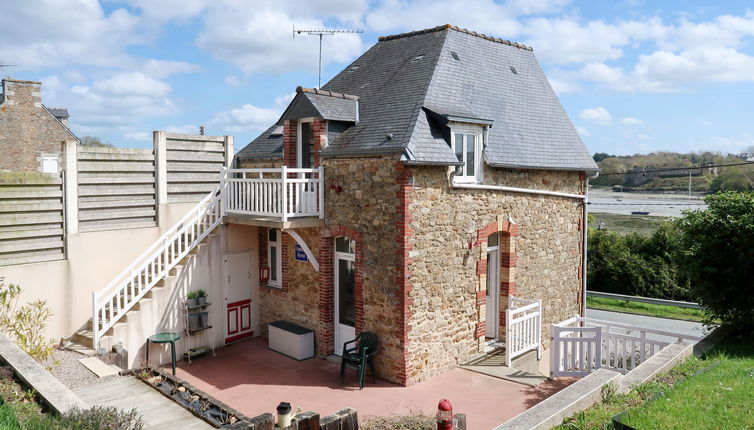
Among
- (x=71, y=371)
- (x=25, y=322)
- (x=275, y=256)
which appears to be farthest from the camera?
(x=275, y=256)

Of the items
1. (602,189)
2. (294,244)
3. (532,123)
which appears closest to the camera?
(294,244)

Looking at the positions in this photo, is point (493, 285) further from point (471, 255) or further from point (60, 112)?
point (60, 112)

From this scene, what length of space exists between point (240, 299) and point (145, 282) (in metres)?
2.64

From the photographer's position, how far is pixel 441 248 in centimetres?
1103

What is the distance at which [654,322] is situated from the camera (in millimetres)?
17875

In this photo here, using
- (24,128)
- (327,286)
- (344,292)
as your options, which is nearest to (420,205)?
(344,292)

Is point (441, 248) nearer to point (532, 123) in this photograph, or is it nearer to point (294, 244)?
point (294, 244)

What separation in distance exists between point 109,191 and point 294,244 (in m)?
4.17

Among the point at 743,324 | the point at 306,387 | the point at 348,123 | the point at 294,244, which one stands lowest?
the point at 306,387

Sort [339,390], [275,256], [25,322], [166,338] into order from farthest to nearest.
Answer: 1. [275,256]
2. [166,338]
3. [339,390]
4. [25,322]

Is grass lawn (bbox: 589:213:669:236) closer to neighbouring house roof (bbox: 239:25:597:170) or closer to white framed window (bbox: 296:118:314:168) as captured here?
neighbouring house roof (bbox: 239:25:597:170)

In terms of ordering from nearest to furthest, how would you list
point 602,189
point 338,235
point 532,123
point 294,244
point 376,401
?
point 376,401 → point 338,235 → point 294,244 → point 532,123 → point 602,189

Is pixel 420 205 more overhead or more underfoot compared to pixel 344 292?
more overhead

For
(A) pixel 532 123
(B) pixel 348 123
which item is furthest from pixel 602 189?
(B) pixel 348 123
